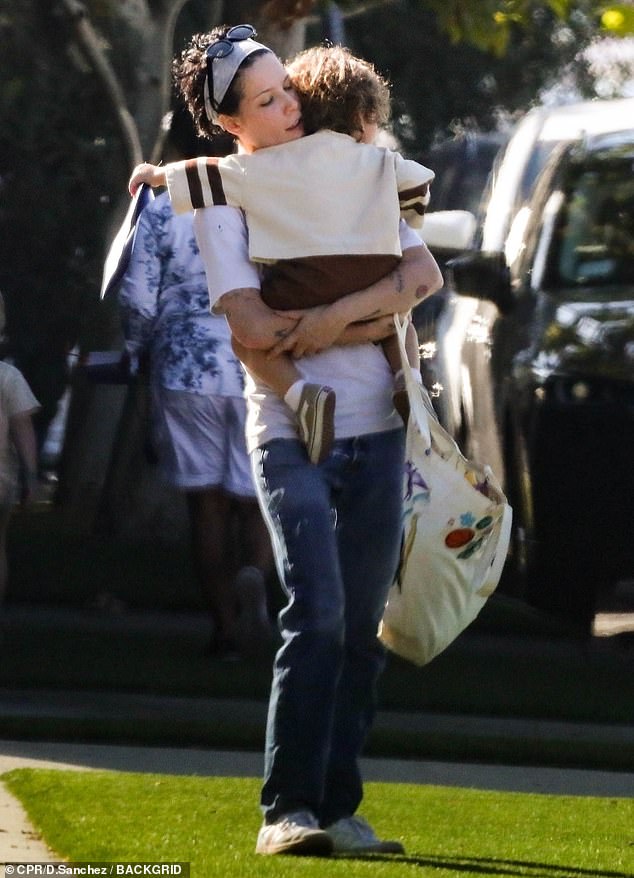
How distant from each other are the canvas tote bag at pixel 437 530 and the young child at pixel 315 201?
117mm

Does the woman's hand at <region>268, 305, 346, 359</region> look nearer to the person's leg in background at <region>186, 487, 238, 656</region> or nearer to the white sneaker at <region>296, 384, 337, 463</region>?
the white sneaker at <region>296, 384, 337, 463</region>

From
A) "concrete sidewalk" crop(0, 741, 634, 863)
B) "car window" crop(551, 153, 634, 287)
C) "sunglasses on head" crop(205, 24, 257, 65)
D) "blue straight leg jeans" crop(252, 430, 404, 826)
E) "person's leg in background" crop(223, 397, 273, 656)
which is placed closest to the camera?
"blue straight leg jeans" crop(252, 430, 404, 826)

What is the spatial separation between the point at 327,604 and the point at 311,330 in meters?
0.54

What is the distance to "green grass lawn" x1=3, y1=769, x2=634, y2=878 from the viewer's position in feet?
14.6

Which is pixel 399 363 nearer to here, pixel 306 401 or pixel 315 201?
pixel 306 401

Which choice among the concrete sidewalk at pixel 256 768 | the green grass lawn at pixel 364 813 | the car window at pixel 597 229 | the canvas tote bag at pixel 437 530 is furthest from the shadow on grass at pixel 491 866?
the car window at pixel 597 229

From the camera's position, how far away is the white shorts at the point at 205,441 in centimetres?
752

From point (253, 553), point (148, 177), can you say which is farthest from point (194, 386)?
point (148, 177)

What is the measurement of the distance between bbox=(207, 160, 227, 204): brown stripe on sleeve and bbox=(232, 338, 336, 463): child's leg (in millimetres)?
313

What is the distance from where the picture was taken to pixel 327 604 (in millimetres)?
4371

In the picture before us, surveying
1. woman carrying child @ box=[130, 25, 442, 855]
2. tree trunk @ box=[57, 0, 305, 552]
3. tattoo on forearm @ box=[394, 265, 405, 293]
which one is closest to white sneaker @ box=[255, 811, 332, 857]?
woman carrying child @ box=[130, 25, 442, 855]

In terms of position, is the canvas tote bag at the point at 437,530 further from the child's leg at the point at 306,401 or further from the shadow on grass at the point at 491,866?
the shadow on grass at the point at 491,866

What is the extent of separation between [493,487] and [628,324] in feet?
9.93

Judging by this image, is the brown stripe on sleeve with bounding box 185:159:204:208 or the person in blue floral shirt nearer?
the brown stripe on sleeve with bounding box 185:159:204:208
